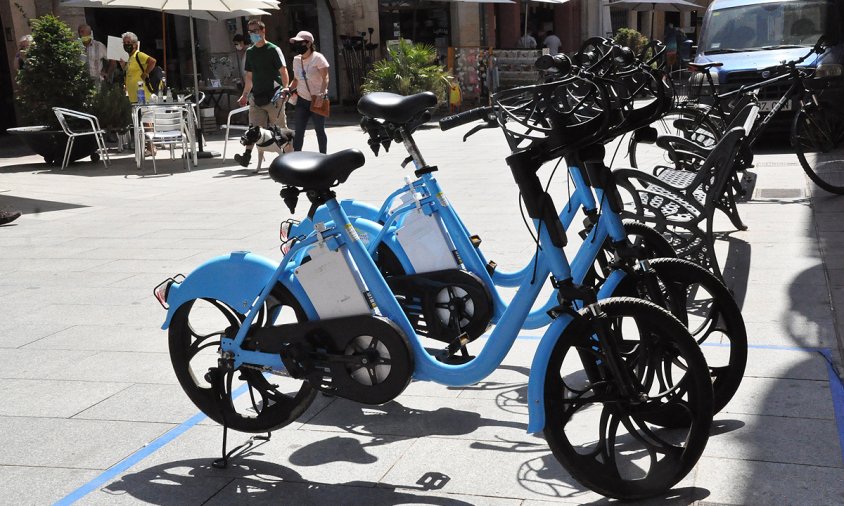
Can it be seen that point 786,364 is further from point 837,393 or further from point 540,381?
point 540,381

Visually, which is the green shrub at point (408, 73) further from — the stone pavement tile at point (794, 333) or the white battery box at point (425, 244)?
the white battery box at point (425, 244)

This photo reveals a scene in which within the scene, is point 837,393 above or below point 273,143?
below

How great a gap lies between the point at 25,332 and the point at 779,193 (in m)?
6.31

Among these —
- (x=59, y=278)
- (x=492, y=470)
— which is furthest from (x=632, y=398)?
(x=59, y=278)

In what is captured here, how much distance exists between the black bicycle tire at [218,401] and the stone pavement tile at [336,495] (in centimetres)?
29

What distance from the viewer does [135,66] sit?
47.3ft

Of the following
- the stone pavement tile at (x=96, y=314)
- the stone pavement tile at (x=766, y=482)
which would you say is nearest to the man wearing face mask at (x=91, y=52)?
the stone pavement tile at (x=96, y=314)

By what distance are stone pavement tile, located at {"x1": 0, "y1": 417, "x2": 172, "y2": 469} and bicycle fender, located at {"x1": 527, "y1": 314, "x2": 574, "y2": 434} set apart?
65.1 inches

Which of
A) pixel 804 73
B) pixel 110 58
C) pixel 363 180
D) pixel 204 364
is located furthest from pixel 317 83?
pixel 204 364

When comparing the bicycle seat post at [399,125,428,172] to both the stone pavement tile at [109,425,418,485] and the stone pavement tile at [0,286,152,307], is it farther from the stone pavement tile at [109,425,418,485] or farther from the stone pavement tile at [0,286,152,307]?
the stone pavement tile at [0,286,152,307]

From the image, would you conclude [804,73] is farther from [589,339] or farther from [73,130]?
[73,130]

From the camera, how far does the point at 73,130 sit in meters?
13.2

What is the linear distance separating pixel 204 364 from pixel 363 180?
6150mm

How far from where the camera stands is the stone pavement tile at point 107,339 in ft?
16.6
